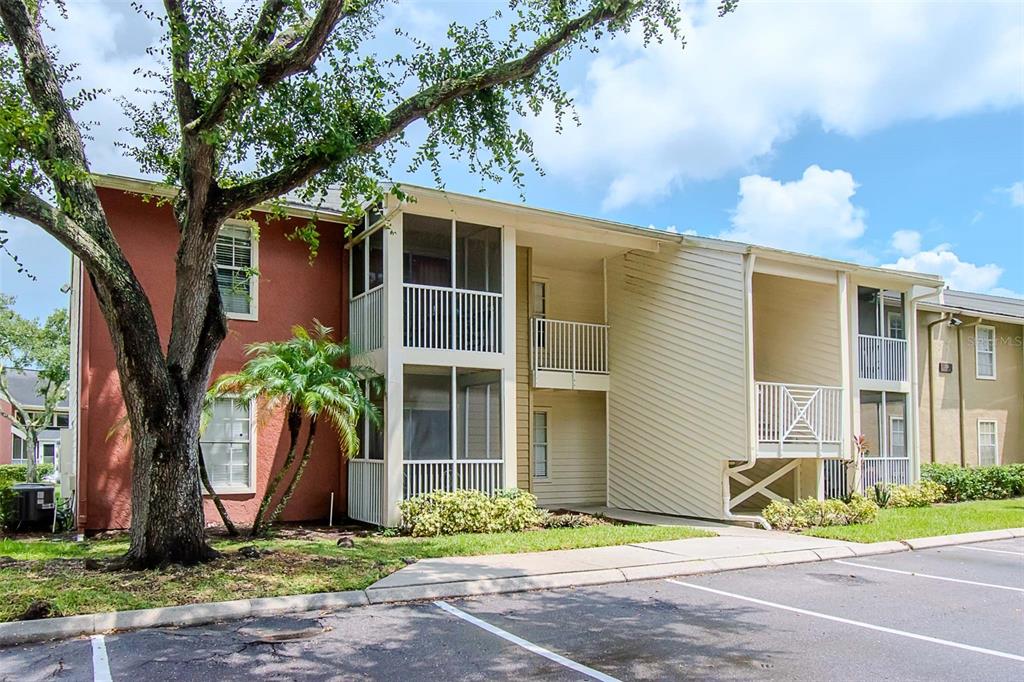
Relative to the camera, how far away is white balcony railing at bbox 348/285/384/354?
44.4 ft

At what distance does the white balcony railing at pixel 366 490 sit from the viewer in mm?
13156

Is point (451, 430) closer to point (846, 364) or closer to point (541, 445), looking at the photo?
point (541, 445)

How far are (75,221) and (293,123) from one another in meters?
2.66

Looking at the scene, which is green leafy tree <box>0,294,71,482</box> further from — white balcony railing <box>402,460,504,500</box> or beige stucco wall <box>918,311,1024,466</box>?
beige stucco wall <box>918,311,1024,466</box>

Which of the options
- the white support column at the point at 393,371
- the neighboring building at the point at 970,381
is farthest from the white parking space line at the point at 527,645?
the neighboring building at the point at 970,381

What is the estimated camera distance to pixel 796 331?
1744 centimetres

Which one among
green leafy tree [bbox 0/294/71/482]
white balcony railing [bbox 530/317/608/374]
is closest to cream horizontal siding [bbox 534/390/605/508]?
white balcony railing [bbox 530/317/608/374]

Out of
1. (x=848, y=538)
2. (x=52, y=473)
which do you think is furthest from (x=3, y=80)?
(x=52, y=473)

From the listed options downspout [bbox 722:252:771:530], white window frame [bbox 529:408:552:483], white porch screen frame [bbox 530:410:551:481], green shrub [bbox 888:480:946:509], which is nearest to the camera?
downspout [bbox 722:252:771:530]

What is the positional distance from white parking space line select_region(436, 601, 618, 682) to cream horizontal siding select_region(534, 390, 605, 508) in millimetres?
9543

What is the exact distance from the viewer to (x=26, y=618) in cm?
676

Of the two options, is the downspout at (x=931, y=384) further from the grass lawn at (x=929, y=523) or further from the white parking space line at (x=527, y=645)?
the white parking space line at (x=527, y=645)

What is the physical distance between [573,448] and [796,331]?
5.56 meters

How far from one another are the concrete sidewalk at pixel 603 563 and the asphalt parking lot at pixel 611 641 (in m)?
0.29
